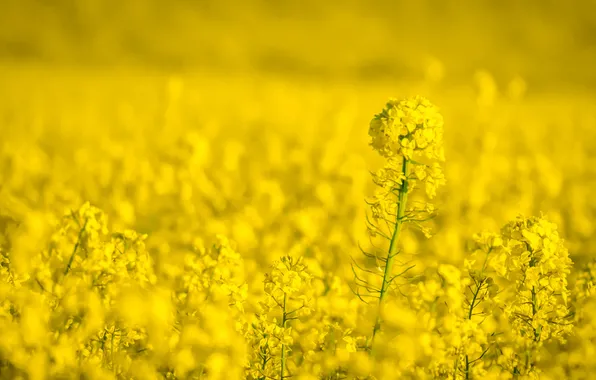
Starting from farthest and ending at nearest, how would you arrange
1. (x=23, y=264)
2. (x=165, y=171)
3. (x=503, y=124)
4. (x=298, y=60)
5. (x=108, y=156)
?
(x=298, y=60) → (x=503, y=124) → (x=108, y=156) → (x=165, y=171) → (x=23, y=264)

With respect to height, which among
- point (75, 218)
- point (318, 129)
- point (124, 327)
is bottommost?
point (124, 327)

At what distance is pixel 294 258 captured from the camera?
254cm

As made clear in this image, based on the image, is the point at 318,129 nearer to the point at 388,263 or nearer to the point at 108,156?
the point at 108,156

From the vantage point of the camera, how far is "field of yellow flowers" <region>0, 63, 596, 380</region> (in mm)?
2373

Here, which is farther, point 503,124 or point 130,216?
point 503,124

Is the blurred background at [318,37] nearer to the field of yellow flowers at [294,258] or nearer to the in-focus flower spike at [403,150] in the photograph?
the field of yellow flowers at [294,258]

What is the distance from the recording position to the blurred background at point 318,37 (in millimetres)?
27656

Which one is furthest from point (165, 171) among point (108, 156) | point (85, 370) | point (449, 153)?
point (449, 153)

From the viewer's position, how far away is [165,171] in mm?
5480

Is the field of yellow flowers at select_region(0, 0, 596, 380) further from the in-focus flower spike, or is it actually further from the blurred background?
the blurred background

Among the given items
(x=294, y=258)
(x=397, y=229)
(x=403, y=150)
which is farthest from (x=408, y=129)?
(x=294, y=258)

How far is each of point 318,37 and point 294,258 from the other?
2940 centimetres

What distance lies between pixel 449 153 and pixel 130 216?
545 centimetres

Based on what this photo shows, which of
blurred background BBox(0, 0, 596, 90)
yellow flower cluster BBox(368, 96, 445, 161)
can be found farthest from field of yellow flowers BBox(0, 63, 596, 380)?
blurred background BBox(0, 0, 596, 90)
